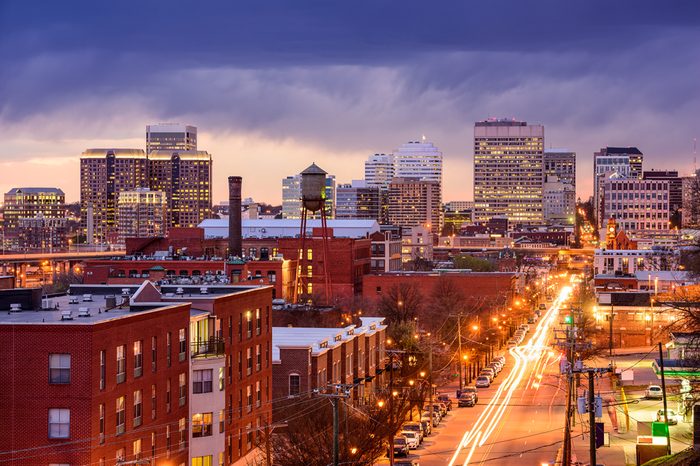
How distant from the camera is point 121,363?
4422 centimetres

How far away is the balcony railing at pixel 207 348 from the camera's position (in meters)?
53.1

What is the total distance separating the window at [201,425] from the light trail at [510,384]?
46.8 feet

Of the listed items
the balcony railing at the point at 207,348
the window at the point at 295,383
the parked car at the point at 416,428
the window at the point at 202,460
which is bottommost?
the parked car at the point at 416,428

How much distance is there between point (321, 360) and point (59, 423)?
1183 inches

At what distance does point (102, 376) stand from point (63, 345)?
1.84 meters

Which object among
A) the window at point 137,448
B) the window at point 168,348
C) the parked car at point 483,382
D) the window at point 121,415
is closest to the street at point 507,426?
the parked car at point 483,382

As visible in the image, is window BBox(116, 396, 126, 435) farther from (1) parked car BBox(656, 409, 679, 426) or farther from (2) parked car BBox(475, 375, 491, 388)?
(2) parked car BBox(475, 375, 491, 388)

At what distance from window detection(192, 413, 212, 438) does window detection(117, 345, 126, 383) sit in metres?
8.68

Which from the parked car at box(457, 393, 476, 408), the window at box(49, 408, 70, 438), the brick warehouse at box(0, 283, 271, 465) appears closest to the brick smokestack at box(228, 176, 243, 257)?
the parked car at box(457, 393, 476, 408)

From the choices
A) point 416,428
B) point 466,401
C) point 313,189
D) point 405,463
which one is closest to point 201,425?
point 405,463

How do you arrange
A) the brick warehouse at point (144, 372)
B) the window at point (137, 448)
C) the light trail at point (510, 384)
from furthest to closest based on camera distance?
the light trail at point (510, 384), the window at point (137, 448), the brick warehouse at point (144, 372)

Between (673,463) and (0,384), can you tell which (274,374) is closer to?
(0,384)

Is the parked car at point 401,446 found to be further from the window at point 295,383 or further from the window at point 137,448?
the window at point 137,448

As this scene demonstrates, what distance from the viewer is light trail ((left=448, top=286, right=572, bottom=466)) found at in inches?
2687
